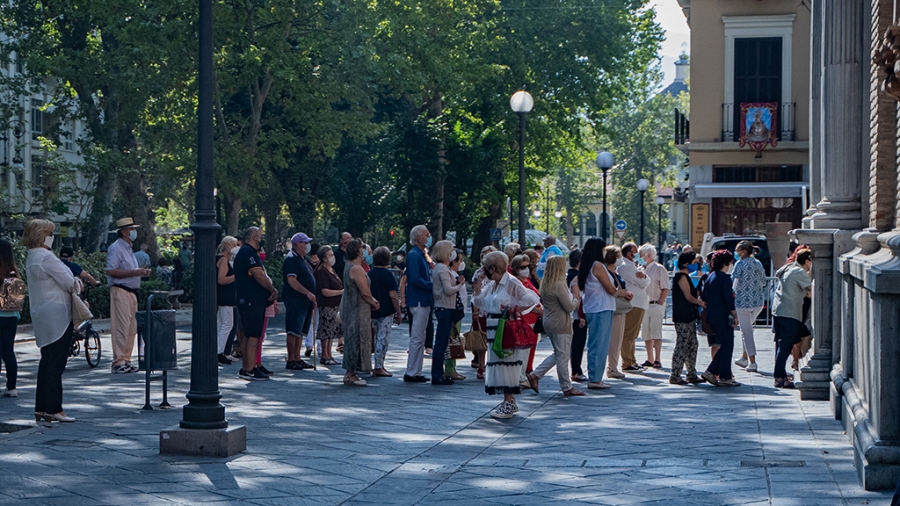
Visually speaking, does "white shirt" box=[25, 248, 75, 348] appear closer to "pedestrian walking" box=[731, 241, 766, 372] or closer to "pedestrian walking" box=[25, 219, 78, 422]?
"pedestrian walking" box=[25, 219, 78, 422]

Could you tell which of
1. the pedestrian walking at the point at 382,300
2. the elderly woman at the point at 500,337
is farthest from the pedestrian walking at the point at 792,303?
Result: the pedestrian walking at the point at 382,300

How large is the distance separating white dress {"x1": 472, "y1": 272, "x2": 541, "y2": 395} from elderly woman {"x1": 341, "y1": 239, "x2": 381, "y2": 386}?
9.43 feet

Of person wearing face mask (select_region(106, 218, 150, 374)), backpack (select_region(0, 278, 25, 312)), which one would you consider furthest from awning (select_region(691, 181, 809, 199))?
backpack (select_region(0, 278, 25, 312))

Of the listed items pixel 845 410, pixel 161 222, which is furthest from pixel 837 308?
pixel 161 222

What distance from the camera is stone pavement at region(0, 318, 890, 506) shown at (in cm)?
792

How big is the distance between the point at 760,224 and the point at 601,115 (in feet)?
35.7

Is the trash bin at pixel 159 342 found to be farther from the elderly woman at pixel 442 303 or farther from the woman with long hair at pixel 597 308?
the woman with long hair at pixel 597 308

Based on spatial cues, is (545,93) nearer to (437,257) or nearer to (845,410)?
(437,257)

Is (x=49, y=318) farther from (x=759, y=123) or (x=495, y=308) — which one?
(x=759, y=123)

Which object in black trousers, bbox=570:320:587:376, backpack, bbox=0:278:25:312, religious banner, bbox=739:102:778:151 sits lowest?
black trousers, bbox=570:320:587:376

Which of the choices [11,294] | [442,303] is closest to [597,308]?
[442,303]

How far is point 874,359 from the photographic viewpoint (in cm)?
811

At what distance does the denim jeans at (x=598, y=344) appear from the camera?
14430 millimetres

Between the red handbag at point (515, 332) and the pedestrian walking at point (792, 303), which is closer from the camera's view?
the red handbag at point (515, 332)
